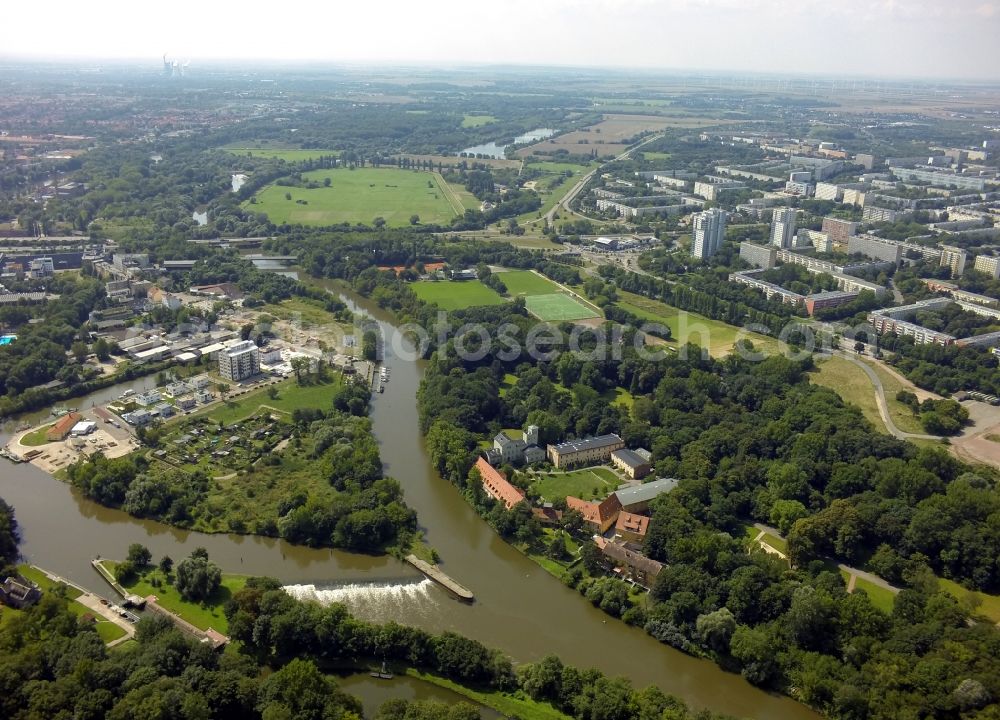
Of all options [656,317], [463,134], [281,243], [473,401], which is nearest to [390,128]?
[463,134]

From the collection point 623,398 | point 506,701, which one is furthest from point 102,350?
point 506,701

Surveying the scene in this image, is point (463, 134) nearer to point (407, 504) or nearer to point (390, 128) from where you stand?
point (390, 128)

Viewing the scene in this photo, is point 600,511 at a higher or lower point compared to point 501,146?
lower

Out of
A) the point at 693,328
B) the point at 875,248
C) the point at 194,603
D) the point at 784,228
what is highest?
the point at 784,228

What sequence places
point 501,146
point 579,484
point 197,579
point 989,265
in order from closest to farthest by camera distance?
1. point 197,579
2. point 579,484
3. point 989,265
4. point 501,146

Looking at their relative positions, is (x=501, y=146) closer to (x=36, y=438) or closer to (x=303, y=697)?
(x=36, y=438)

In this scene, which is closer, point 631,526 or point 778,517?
point 631,526

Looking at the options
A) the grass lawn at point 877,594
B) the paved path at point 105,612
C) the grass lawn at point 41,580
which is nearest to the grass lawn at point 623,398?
the grass lawn at point 877,594

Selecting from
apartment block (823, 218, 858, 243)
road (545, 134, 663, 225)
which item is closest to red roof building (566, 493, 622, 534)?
apartment block (823, 218, 858, 243)

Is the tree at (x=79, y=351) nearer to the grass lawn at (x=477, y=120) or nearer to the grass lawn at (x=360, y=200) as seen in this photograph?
the grass lawn at (x=360, y=200)
